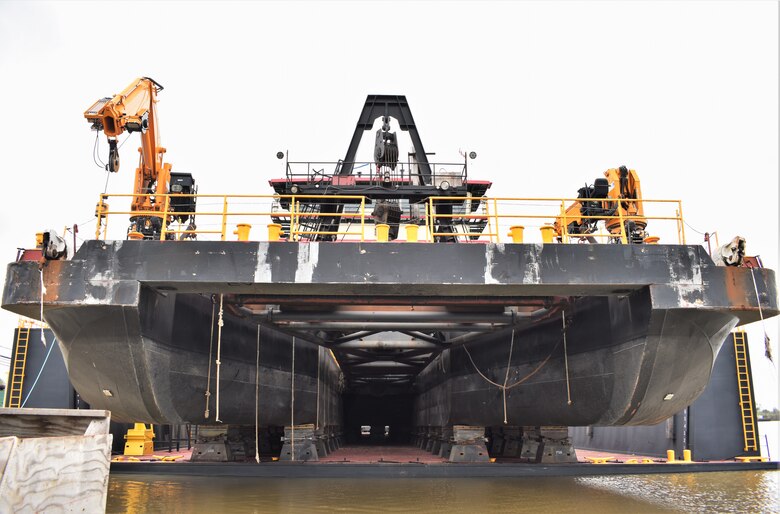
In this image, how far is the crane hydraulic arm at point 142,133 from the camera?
1916 centimetres

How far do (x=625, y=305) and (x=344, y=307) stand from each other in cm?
596

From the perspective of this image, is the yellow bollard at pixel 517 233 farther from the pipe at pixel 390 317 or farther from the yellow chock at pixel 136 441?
the yellow chock at pixel 136 441

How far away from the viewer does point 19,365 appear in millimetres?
19922

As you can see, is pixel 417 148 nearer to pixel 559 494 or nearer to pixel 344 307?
pixel 344 307

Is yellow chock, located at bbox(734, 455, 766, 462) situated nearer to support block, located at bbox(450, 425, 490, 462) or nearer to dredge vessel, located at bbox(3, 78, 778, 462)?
dredge vessel, located at bbox(3, 78, 778, 462)

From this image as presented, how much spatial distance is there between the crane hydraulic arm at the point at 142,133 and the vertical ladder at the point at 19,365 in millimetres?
5006

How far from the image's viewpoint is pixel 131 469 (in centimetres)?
1648

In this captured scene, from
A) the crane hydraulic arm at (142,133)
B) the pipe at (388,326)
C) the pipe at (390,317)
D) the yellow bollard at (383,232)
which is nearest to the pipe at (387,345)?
the pipe at (388,326)

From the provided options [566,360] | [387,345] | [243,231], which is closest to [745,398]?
[566,360]

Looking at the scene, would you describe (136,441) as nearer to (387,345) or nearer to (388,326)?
(387,345)

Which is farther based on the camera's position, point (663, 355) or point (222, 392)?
point (222, 392)

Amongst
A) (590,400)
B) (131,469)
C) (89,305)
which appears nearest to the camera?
(89,305)

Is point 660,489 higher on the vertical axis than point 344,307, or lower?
lower

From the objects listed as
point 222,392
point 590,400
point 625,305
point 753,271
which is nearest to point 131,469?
point 222,392
